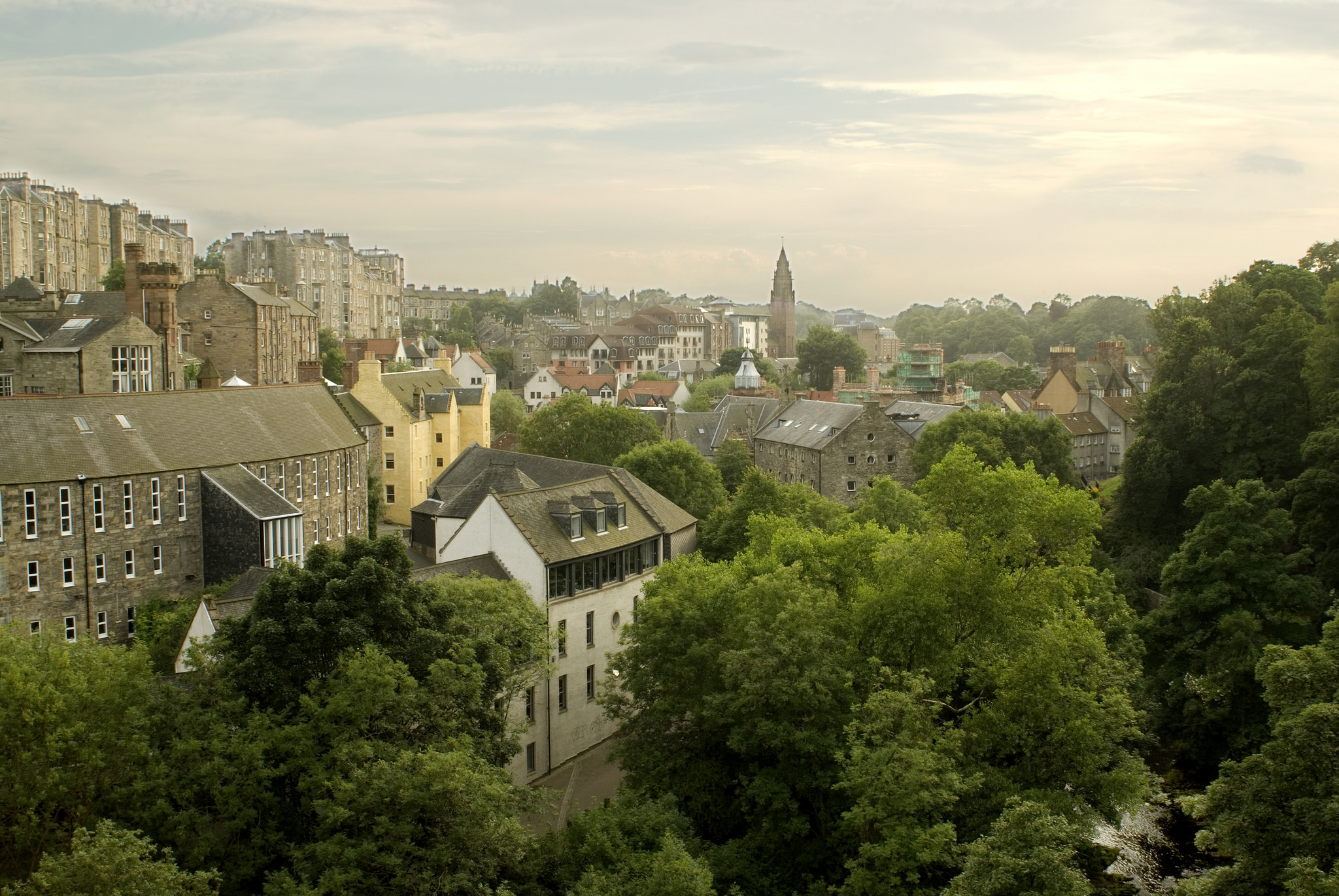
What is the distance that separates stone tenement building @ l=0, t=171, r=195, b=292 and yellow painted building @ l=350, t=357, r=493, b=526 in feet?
115

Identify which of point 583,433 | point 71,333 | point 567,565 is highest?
point 71,333

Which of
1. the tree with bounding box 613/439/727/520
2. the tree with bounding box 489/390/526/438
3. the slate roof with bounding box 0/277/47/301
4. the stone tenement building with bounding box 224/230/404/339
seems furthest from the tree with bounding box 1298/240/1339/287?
the stone tenement building with bounding box 224/230/404/339

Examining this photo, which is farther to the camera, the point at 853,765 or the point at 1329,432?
the point at 1329,432

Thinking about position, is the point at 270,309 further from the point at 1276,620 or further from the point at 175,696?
the point at 1276,620

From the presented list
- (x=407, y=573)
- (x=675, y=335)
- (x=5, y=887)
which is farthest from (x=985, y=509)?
(x=675, y=335)

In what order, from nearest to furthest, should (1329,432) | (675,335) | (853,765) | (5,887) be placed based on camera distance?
(5,887) < (853,765) < (1329,432) < (675,335)

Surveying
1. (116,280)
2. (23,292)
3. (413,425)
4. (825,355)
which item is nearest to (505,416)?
(116,280)

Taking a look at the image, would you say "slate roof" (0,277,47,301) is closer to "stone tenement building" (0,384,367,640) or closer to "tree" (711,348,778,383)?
"stone tenement building" (0,384,367,640)

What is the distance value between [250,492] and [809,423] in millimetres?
42448

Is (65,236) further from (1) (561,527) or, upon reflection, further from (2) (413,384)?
(1) (561,527)

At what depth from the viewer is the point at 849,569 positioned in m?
33.7

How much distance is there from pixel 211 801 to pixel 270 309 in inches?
2073

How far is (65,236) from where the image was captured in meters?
112

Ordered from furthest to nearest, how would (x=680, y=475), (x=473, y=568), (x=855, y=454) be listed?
1. (x=855, y=454)
2. (x=680, y=475)
3. (x=473, y=568)
